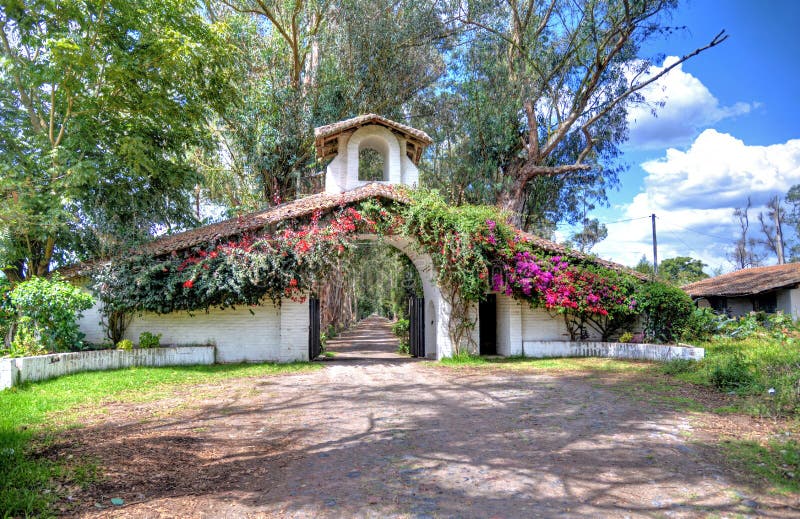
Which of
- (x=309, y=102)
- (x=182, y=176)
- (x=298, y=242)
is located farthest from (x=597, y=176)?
(x=182, y=176)

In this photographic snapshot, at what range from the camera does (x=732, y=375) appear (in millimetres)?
8930

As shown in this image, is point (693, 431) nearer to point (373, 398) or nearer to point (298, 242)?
point (373, 398)

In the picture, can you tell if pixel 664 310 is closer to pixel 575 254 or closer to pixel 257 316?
pixel 575 254

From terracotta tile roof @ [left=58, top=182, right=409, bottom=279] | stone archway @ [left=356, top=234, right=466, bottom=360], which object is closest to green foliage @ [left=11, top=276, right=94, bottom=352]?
terracotta tile roof @ [left=58, top=182, right=409, bottom=279]

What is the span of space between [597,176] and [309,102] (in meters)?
14.8

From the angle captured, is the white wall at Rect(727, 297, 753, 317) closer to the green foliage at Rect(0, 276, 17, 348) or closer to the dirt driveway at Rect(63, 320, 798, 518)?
the dirt driveway at Rect(63, 320, 798, 518)

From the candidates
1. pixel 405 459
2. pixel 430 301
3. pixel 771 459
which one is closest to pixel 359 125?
pixel 430 301

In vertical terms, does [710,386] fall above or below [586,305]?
below

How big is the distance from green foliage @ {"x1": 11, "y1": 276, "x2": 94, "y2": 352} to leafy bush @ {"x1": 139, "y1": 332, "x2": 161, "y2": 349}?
1.79 metres

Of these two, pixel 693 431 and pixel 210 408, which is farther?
pixel 210 408

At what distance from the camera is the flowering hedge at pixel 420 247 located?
1289 cm

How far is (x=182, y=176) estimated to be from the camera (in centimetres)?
1599

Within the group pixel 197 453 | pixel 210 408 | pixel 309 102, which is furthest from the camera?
pixel 309 102

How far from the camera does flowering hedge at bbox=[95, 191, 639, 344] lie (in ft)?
42.3
